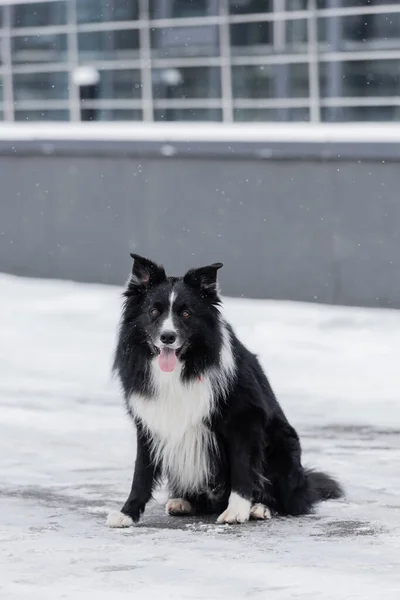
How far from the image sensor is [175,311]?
6043 mm

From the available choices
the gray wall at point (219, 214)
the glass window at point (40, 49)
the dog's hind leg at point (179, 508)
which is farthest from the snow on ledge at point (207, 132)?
the dog's hind leg at point (179, 508)

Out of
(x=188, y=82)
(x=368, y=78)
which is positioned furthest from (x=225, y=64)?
(x=368, y=78)

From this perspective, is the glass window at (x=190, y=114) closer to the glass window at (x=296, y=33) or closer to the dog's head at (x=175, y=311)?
the glass window at (x=296, y=33)

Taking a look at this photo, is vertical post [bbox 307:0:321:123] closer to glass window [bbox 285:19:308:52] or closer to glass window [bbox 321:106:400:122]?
glass window [bbox 321:106:400:122]

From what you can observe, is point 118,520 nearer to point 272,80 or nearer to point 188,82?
point 272,80

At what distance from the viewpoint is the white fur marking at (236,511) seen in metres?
6.11

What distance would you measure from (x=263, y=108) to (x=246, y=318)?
7.82 feet

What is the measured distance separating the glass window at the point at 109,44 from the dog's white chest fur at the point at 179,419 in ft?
29.2

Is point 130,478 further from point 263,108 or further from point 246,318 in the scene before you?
point 263,108

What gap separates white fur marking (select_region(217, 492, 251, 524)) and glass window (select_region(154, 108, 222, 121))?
840 cm

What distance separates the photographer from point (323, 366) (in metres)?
10.3

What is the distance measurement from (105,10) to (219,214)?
3.01 m

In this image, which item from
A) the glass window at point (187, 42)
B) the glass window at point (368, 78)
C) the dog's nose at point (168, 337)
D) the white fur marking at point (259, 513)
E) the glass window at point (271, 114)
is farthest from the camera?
the glass window at point (187, 42)

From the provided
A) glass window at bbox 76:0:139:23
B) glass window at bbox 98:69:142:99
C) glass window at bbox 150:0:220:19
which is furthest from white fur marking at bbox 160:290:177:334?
glass window at bbox 76:0:139:23
